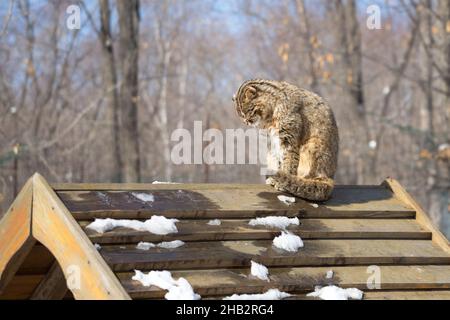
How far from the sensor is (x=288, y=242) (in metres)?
3.90

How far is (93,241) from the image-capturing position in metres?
3.46

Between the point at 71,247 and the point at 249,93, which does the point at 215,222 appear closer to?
the point at 71,247

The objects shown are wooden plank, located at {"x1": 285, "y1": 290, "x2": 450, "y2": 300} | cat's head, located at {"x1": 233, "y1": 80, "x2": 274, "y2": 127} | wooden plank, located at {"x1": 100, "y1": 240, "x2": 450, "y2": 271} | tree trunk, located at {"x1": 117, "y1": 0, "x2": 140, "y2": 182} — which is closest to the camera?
wooden plank, located at {"x1": 100, "y1": 240, "x2": 450, "y2": 271}

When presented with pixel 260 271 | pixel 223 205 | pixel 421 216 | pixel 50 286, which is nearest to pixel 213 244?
pixel 260 271

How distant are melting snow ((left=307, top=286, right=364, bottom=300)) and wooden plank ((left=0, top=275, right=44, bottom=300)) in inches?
81.0

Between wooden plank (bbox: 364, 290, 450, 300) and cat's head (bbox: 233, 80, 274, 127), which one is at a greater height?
cat's head (bbox: 233, 80, 274, 127)

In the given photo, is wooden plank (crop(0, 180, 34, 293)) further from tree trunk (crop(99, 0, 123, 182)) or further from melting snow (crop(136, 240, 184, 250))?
tree trunk (crop(99, 0, 123, 182))

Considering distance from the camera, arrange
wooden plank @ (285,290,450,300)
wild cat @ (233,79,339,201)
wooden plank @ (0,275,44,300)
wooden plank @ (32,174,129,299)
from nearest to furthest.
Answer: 1. wooden plank @ (32,174,129,299)
2. wooden plank @ (285,290,450,300)
3. wooden plank @ (0,275,44,300)
4. wild cat @ (233,79,339,201)

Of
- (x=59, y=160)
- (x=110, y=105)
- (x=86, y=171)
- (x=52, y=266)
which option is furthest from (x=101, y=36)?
(x=52, y=266)

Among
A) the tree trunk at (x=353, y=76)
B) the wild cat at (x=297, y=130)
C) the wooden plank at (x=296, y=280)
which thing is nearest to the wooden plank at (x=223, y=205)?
the wild cat at (x=297, y=130)

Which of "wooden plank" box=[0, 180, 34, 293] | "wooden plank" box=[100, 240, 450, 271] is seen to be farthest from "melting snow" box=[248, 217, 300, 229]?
"wooden plank" box=[0, 180, 34, 293]

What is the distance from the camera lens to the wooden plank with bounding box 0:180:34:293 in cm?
377

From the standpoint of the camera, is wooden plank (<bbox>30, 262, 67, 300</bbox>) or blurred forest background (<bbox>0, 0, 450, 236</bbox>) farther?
blurred forest background (<bbox>0, 0, 450, 236</bbox>)

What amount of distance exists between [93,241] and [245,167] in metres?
18.4
